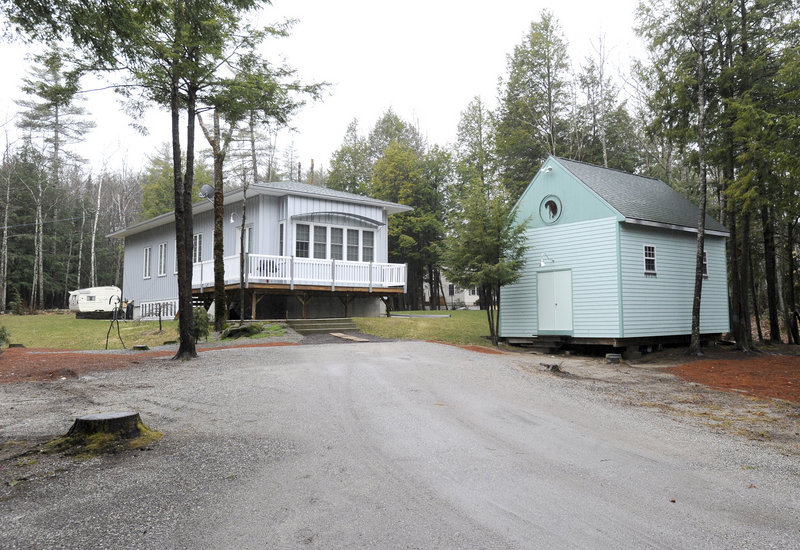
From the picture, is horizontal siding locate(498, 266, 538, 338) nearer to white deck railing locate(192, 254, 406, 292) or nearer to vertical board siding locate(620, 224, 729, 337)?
vertical board siding locate(620, 224, 729, 337)

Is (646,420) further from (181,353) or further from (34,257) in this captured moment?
(34,257)

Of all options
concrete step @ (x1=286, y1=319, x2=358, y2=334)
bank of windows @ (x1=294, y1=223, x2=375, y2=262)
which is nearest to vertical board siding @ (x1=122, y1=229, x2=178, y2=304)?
bank of windows @ (x1=294, y1=223, x2=375, y2=262)

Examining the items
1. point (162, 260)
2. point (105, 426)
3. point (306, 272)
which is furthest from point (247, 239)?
point (105, 426)

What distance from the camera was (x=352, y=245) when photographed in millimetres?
21562

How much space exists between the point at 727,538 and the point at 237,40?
1291 cm

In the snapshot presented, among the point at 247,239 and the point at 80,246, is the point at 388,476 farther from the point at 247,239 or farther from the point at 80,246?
the point at 80,246

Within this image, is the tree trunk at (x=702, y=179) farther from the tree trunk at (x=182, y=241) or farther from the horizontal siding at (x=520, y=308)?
the tree trunk at (x=182, y=241)

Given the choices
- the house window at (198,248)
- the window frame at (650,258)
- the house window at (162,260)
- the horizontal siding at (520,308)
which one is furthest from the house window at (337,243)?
the window frame at (650,258)

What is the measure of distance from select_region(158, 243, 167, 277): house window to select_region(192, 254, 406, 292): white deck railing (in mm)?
4920

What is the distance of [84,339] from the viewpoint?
17062mm

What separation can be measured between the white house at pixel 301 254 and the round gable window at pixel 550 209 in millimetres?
6207

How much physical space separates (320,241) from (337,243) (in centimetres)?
76

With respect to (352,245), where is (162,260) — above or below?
below

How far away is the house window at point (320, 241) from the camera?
20516mm
